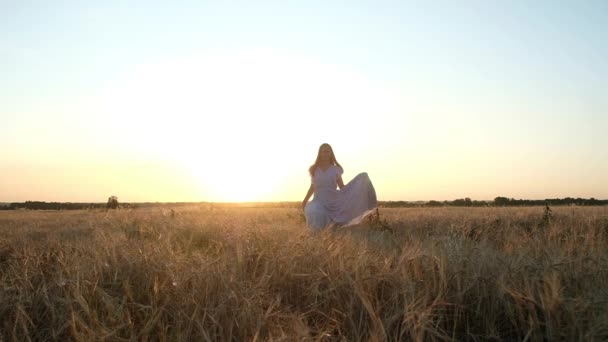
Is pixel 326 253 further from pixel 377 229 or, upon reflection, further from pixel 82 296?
pixel 377 229

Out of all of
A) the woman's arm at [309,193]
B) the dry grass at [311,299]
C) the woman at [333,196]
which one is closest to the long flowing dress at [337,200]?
the woman at [333,196]

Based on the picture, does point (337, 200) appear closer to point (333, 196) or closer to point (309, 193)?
point (333, 196)

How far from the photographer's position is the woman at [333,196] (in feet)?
34.3

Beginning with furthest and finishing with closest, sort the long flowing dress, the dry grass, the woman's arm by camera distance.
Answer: the woman's arm → the long flowing dress → the dry grass

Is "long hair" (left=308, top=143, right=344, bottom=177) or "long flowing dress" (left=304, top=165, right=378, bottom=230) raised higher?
"long hair" (left=308, top=143, right=344, bottom=177)

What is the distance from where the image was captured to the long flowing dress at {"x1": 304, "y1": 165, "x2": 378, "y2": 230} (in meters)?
10.5

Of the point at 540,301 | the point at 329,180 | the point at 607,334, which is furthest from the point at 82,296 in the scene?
the point at 329,180

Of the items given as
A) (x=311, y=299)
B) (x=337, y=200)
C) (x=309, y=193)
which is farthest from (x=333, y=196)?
(x=311, y=299)

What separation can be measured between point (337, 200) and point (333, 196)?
135mm

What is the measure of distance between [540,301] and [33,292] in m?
3.45

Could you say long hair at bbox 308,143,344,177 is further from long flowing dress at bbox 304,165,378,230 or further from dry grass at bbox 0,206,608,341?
dry grass at bbox 0,206,608,341

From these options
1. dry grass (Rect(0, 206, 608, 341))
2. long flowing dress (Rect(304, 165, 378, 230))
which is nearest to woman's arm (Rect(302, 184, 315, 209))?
long flowing dress (Rect(304, 165, 378, 230))

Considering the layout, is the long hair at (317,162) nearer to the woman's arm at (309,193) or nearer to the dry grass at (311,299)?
the woman's arm at (309,193)

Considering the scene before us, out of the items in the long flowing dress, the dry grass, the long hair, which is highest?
the long hair
